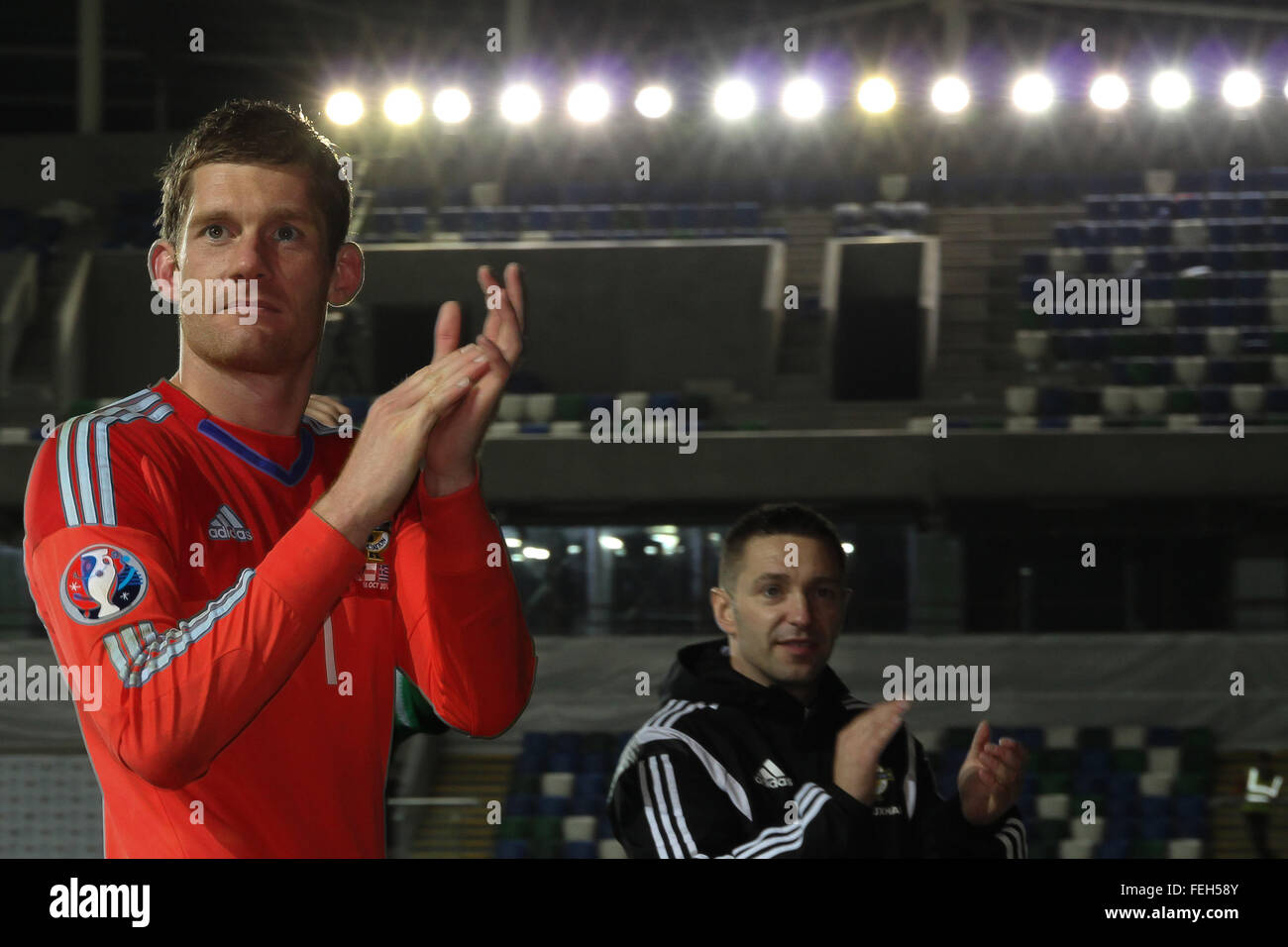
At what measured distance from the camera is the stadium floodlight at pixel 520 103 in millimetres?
21047

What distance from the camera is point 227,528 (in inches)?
65.7

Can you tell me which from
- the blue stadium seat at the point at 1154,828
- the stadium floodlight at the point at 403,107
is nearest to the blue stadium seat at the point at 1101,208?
the blue stadium seat at the point at 1154,828

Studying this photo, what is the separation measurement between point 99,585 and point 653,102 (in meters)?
20.6

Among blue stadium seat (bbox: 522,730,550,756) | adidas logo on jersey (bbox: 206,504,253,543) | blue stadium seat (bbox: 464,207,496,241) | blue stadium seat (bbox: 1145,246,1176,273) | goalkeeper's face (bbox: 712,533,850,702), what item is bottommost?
blue stadium seat (bbox: 522,730,550,756)

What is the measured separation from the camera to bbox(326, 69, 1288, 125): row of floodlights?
21.0 metres

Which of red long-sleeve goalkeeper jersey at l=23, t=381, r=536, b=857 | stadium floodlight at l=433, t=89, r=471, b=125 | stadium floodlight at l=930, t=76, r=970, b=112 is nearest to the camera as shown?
red long-sleeve goalkeeper jersey at l=23, t=381, r=536, b=857

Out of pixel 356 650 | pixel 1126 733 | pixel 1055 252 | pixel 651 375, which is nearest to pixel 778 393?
pixel 651 375

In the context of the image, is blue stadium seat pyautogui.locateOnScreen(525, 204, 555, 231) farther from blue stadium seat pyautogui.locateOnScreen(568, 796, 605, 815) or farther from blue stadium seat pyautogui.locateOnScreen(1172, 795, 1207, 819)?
blue stadium seat pyautogui.locateOnScreen(1172, 795, 1207, 819)

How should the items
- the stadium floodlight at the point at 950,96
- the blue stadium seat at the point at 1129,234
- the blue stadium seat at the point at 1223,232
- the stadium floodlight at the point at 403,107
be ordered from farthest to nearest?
the stadium floodlight at the point at 403,107
the stadium floodlight at the point at 950,96
the blue stadium seat at the point at 1129,234
the blue stadium seat at the point at 1223,232

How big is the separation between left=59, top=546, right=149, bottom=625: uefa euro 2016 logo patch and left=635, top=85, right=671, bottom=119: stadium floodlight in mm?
20312

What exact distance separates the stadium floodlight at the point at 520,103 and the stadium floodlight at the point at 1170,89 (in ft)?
27.3

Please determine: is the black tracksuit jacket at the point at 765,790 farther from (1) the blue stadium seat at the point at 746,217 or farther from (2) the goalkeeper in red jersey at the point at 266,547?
(1) the blue stadium seat at the point at 746,217

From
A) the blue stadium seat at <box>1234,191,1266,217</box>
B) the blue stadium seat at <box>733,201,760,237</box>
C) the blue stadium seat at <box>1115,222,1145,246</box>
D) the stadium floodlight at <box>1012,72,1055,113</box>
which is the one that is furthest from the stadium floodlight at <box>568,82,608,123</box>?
the blue stadium seat at <box>1234,191,1266,217</box>

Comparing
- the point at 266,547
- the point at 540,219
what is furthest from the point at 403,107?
the point at 266,547
